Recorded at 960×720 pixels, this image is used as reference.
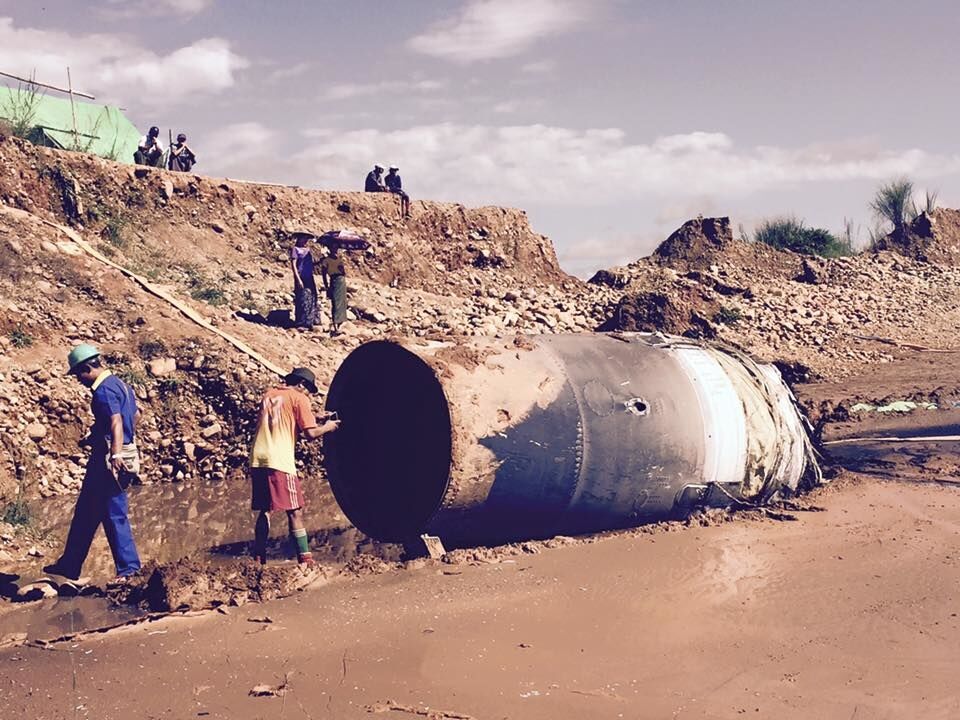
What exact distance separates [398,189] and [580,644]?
16.4m

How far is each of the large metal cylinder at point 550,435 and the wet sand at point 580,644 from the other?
0.39 metres

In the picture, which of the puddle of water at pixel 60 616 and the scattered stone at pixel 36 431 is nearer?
the puddle of water at pixel 60 616

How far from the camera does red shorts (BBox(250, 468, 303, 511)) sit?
6.38 m

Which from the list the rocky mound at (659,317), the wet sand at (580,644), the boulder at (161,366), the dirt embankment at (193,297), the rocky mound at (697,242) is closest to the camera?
the wet sand at (580,644)

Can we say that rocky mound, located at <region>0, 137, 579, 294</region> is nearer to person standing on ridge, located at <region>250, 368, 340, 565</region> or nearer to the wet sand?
person standing on ridge, located at <region>250, 368, 340, 565</region>

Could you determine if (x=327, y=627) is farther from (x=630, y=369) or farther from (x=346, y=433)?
(x=630, y=369)

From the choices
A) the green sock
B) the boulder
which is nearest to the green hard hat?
the green sock

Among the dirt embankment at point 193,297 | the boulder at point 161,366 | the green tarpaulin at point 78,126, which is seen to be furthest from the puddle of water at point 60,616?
the green tarpaulin at point 78,126

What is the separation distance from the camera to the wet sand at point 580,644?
14.3 feet

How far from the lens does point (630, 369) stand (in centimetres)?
703

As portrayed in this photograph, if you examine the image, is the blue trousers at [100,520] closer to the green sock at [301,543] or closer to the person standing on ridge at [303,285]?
the green sock at [301,543]


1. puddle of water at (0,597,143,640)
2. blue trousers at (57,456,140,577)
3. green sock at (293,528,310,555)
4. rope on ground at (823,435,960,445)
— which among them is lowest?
puddle of water at (0,597,143,640)

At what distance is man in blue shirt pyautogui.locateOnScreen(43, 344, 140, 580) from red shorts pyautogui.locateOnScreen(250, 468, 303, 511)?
0.86 metres

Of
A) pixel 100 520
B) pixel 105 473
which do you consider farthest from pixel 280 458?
pixel 100 520
